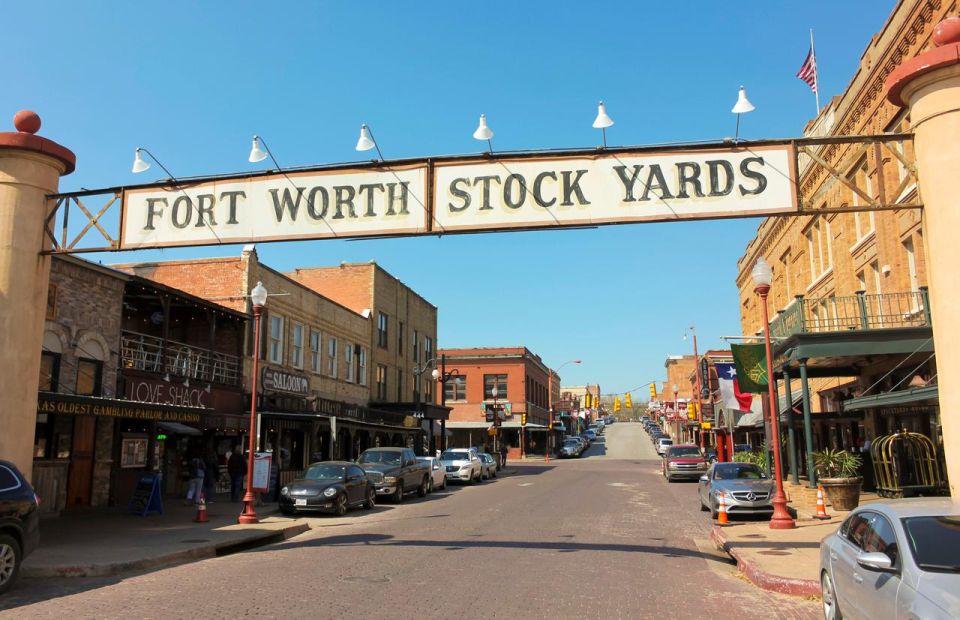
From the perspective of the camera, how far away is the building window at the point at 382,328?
41469 mm

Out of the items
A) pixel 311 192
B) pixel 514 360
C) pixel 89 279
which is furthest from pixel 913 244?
pixel 514 360

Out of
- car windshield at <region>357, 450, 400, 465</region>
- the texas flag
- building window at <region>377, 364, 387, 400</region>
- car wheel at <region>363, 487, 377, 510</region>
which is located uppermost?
building window at <region>377, 364, 387, 400</region>

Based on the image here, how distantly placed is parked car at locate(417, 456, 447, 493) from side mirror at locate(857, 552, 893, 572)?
77.1ft

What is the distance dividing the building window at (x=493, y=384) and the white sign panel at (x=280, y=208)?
60428 millimetres

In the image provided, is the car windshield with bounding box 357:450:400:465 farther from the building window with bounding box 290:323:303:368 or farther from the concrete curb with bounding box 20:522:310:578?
the concrete curb with bounding box 20:522:310:578

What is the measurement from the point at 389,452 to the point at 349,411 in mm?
7215

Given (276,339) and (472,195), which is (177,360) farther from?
(472,195)

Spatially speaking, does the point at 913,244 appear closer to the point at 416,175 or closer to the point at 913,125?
the point at 913,125

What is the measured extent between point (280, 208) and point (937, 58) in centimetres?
909

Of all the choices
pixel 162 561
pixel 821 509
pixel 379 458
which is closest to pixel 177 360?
pixel 379 458

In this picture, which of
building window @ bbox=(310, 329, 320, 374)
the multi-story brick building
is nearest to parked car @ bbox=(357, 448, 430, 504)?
building window @ bbox=(310, 329, 320, 374)

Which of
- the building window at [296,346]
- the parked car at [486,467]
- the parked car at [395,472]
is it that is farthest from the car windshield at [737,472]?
the parked car at [486,467]

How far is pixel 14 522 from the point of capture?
930cm

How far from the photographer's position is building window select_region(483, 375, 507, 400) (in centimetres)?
7138
